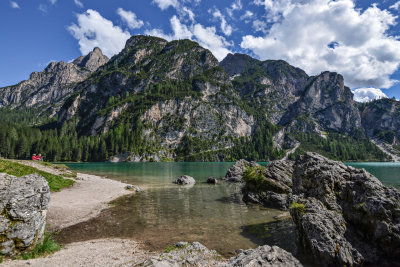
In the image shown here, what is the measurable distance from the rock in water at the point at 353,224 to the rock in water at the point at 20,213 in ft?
54.1

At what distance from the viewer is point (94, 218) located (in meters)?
20.5

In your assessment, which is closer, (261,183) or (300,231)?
(300,231)

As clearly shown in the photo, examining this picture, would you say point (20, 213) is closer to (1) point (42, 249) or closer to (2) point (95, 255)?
(1) point (42, 249)

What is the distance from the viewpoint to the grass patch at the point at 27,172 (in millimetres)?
25966

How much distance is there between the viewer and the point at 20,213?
11.5 metres

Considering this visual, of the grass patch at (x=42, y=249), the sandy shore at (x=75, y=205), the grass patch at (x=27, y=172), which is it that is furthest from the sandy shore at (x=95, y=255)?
the grass patch at (x=27, y=172)

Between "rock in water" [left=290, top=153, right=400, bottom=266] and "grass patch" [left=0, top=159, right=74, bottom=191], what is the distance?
3160 centimetres

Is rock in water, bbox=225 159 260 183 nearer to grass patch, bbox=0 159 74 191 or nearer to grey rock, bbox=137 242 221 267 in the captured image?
grass patch, bbox=0 159 74 191

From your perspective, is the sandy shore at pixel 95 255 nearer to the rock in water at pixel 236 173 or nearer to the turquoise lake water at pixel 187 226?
the turquoise lake water at pixel 187 226

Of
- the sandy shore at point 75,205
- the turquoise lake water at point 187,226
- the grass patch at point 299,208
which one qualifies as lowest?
the turquoise lake water at point 187,226

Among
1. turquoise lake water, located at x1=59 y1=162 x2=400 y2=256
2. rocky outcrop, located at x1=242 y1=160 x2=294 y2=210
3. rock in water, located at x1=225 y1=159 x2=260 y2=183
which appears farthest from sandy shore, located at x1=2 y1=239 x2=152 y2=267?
rock in water, located at x1=225 y1=159 x2=260 y2=183

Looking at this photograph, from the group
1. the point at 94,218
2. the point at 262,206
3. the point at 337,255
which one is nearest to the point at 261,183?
the point at 262,206

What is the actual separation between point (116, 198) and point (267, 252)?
25.9 meters

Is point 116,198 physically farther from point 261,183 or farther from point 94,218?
point 261,183
